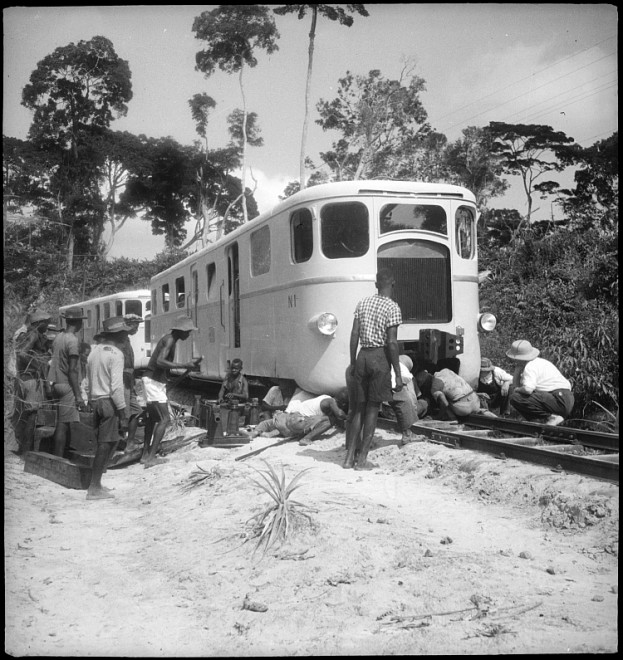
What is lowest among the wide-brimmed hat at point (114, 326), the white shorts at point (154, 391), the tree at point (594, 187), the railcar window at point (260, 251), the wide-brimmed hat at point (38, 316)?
the white shorts at point (154, 391)

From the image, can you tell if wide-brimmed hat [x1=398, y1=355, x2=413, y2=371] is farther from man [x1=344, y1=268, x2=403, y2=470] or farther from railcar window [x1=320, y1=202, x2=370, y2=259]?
man [x1=344, y1=268, x2=403, y2=470]

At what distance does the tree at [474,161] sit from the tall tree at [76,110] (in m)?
11.3

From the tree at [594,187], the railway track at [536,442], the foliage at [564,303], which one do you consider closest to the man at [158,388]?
the railway track at [536,442]

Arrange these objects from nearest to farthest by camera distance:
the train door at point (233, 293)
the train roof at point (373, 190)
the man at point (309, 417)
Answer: the man at point (309, 417) < the train roof at point (373, 190) < the train door at point (233, 293)

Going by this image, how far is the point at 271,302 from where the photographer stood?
10.3 m

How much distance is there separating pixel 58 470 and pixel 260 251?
4.50 m

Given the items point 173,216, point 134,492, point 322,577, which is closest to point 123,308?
point 173,216

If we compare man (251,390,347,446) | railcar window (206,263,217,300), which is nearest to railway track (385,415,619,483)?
man (251,390,347,446)

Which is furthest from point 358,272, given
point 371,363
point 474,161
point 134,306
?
point 474,161

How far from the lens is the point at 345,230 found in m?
9.38

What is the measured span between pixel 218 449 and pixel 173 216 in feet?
52.7

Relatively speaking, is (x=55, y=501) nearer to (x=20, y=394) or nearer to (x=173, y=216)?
(x=20, y=394)

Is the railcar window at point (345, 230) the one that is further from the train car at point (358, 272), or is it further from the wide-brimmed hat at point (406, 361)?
the wide-brimmed hat at point (406, 361)

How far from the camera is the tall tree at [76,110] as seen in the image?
7.27 metres
